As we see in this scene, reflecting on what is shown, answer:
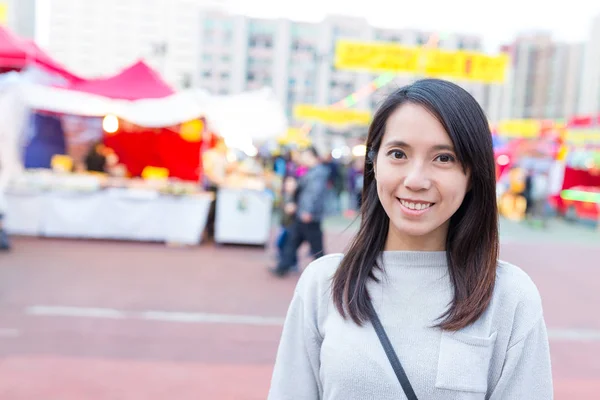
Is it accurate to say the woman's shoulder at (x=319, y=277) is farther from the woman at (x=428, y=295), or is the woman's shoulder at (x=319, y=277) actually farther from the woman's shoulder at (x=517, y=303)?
the woman's shoulder at (x=517, y=303)

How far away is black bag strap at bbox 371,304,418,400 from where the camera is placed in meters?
1.30

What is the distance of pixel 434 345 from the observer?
1342mm

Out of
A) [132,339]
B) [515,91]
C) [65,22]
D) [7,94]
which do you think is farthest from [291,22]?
[132,339]

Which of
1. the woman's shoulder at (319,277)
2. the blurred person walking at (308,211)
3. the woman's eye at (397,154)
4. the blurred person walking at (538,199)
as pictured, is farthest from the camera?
the blurred person walking at (538,199)

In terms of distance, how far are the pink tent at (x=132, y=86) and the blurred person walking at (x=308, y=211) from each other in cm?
487

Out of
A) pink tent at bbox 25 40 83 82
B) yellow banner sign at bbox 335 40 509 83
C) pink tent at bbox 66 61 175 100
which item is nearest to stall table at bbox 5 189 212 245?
pink tent at bbox 66 61 175 100

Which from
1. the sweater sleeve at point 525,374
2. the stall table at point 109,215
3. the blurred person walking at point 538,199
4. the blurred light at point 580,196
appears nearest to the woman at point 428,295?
the sweater sleeve at point 525,374

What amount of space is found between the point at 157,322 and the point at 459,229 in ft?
15.9

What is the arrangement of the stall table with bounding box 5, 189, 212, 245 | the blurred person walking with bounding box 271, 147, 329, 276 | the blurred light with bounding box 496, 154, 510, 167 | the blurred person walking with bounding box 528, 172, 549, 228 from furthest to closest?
1. the blurred light with bounding box 496, 154, 510, 167
2. the blurred person walking with bounding box 528, 172, 549, 228
3. the stall table with bounding box 5, 189, 212, 245
4. the blurred person walking with bounding box 271, 147, 329, 276

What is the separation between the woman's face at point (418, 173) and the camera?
136cm

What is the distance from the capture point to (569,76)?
96.2 meters

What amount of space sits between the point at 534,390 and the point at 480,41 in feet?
288

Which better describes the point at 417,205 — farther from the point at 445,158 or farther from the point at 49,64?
the point at 49,64

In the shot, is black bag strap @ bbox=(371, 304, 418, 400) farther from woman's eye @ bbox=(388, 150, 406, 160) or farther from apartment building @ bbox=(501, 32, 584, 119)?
apartment building @ bbox=(501, 32, 584, 119)
